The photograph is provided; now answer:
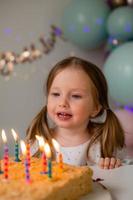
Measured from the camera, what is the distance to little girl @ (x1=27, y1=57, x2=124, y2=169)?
5.27ft

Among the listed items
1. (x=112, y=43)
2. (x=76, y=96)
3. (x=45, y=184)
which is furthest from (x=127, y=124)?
(x=45, y=184)

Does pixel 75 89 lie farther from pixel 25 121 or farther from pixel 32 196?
pixel 25 121

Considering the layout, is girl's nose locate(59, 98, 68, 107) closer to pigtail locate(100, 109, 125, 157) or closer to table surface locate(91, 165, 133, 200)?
pigtail locate(100, 109, 125, 157)

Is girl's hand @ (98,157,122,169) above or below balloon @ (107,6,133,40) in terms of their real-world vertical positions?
below

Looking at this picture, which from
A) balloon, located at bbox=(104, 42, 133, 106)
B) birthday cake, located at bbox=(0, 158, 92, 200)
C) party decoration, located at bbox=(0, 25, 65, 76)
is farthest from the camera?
party decoration, located at bbox=(0, 25, 65, 76)

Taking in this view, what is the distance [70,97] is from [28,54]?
7.95ft

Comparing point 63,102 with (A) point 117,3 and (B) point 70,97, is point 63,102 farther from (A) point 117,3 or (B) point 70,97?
(A) point 117,3

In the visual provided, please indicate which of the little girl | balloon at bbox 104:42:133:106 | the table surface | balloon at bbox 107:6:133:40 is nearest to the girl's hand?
the table surface

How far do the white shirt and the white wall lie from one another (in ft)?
7.48

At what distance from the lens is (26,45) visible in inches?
156

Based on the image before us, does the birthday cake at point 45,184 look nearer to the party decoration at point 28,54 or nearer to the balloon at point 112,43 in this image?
the balloon at point 112,43

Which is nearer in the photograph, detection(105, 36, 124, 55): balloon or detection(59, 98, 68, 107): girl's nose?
detection(59, 98, 68, 107): girl's nose

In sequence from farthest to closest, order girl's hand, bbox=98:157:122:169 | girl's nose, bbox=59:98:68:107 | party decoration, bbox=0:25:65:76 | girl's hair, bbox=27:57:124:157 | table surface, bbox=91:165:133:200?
1. party decoration, bbox=0:25:65:76
2. girl's hair, bbox=27:57:124:157
3. girl's nose, bbox=59:98:68:107
4. girl's hand, bbox=98:157:122:169
5. table surface, bbox=91:165:133:200

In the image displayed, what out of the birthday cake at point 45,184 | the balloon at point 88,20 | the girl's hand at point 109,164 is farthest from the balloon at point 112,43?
the birthday cake at point 45,184
